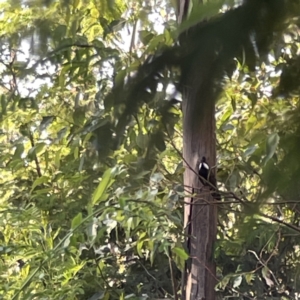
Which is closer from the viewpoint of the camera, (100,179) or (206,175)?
(206,175)

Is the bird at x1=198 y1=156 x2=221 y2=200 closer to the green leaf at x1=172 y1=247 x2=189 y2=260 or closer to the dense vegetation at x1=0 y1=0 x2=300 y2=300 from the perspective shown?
the dense vegetation at x1=0 y1=0 x2=300 y2=300

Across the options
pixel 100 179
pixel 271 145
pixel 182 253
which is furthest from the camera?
pixel 100 179

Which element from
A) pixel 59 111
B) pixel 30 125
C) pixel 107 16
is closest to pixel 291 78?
pixel 107 16

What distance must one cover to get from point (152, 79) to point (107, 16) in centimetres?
73

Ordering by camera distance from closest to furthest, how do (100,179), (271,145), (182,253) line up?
(271,145)
(182,253)
(100,179)

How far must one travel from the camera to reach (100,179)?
126 centimetres

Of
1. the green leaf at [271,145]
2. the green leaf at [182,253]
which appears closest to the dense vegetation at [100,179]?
the green leaf at [182,253]

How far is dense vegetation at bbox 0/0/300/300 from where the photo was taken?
3.44 feet

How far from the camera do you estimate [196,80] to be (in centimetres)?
42

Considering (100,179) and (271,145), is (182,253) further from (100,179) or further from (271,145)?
(271,145)

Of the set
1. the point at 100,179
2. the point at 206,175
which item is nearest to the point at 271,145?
the point at 206,175

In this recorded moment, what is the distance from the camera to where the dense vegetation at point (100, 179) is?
3.44 ft

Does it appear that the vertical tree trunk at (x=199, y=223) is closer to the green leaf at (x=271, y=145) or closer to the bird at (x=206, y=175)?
the bird at (x=206, y=175)

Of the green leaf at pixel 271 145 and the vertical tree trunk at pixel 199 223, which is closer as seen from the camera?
the green leaf at pixel 271 145
